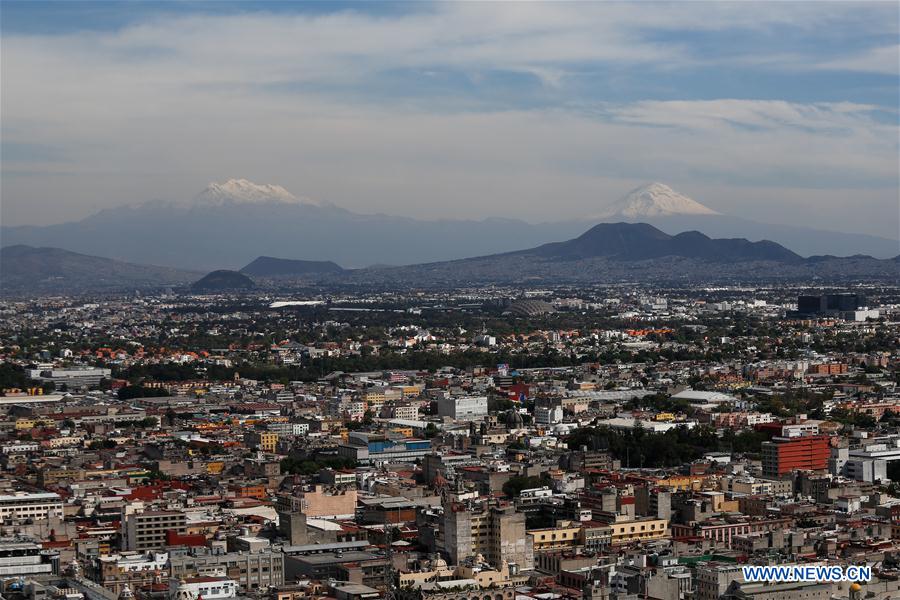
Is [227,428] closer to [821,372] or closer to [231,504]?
[231,504]

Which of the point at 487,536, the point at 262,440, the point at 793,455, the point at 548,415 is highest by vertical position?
the point at 487,536

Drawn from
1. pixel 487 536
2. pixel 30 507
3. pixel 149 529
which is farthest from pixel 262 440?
pixel 487 536

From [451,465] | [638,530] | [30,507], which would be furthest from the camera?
[451,465]

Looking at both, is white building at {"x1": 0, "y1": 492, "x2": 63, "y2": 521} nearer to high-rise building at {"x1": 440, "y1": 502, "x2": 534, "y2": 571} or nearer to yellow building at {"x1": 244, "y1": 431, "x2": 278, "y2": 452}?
high-rise building at {"x1": 440, "y1": 502, "x2": 534, "y2": 571}

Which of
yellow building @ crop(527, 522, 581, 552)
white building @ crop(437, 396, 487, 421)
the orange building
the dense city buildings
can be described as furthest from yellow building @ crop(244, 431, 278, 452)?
yellow building @ crop(527, 522, 581, 552)

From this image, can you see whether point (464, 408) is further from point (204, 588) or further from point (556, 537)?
point (204, 588)

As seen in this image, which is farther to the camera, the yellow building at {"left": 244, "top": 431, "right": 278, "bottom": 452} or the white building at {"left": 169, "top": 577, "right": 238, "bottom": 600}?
the yellow building at {"left": 244, "top": 431, "right": 278, "bottom": 452}

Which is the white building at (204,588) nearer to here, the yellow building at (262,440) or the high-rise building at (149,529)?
the high-rise building at (149,529)

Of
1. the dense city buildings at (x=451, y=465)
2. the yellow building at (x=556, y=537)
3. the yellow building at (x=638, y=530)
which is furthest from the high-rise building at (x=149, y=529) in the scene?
the yellow building at (x=638, y=530)
